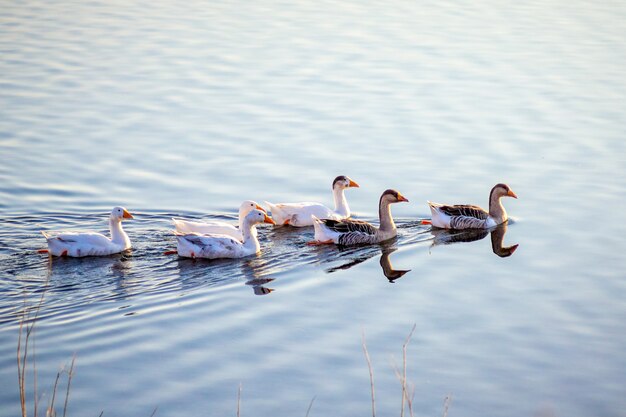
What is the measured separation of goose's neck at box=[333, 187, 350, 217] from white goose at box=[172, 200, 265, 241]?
1.52 meters

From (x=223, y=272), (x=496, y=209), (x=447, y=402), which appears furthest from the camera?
(x=496, y=209)

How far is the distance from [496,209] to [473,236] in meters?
0.73

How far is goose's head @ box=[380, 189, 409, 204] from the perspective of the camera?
51.2 feet

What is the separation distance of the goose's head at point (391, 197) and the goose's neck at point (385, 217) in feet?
0.12

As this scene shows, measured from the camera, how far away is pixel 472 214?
1593 centimetres

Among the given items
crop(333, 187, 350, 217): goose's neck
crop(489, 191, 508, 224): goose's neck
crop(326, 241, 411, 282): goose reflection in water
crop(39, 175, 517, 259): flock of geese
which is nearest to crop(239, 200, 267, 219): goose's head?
crop(39, 175, 517, 259): flock of geese

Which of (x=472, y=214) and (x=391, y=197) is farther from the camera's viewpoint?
(x=472, y=214)

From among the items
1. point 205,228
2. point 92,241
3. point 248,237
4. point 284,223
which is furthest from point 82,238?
point 284,223

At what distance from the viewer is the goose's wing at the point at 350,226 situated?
15.2 metres

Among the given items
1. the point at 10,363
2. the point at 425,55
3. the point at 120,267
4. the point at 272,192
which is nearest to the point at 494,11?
the point at 425,55

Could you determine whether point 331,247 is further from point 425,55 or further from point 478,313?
point 425,55

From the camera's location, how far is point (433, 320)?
11898 mm

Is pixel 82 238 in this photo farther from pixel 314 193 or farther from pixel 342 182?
pixel 314 193

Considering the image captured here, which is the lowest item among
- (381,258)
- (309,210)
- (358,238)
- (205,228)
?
(381,258)
